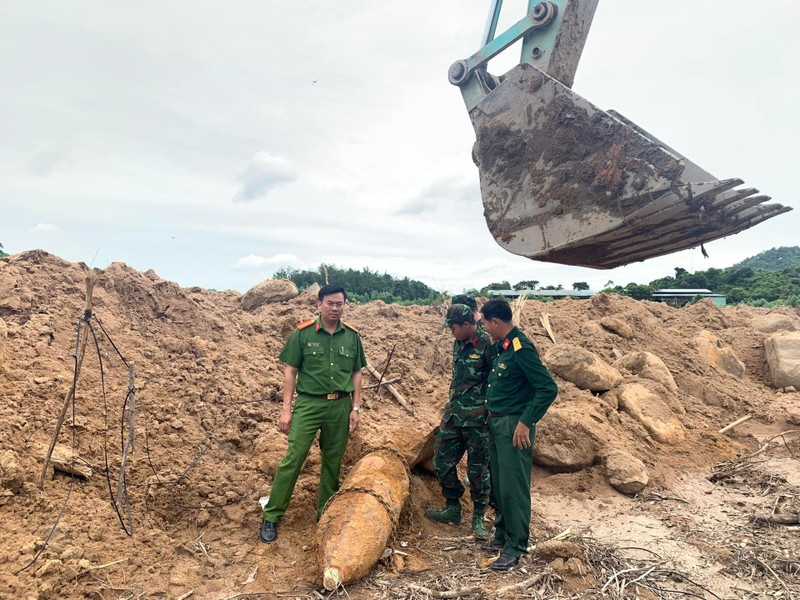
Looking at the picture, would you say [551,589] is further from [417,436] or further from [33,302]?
[33,302]

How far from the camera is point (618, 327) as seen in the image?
9938mm

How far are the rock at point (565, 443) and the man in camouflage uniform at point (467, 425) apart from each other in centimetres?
155

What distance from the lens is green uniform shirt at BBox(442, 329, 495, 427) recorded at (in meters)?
4.12

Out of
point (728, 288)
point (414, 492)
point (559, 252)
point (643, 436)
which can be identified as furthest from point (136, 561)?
point (728, 288)

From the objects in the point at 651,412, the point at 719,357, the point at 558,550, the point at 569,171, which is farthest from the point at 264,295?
the point at 719,357

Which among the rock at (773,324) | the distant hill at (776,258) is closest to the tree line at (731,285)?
the rock at (773,324)

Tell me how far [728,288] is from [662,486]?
26.5 m

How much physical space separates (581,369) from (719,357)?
4.76 meters

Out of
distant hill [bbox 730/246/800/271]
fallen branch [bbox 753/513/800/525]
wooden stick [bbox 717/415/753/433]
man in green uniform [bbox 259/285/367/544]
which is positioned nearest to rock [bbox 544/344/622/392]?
wooden stick [bbox 717/415/753/433]

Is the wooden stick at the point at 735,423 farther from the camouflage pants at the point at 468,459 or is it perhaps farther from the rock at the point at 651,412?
the camouflage pants at the point at 468,459

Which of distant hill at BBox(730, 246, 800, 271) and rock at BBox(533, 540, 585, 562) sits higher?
distant hill at BBox(730, 246, 800, 271)

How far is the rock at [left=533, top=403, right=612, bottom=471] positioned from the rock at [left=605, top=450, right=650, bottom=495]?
0.72 feet

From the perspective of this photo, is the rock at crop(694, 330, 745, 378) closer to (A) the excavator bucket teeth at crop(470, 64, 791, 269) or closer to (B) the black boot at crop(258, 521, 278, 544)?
(A) the excavator bucket teeth at crop(470, 64, 791, 269)

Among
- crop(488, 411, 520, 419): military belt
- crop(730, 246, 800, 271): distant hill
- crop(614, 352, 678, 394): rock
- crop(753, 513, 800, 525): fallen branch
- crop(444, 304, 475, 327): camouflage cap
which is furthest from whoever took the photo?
crop(730, 246, 800, 271): distant hill
